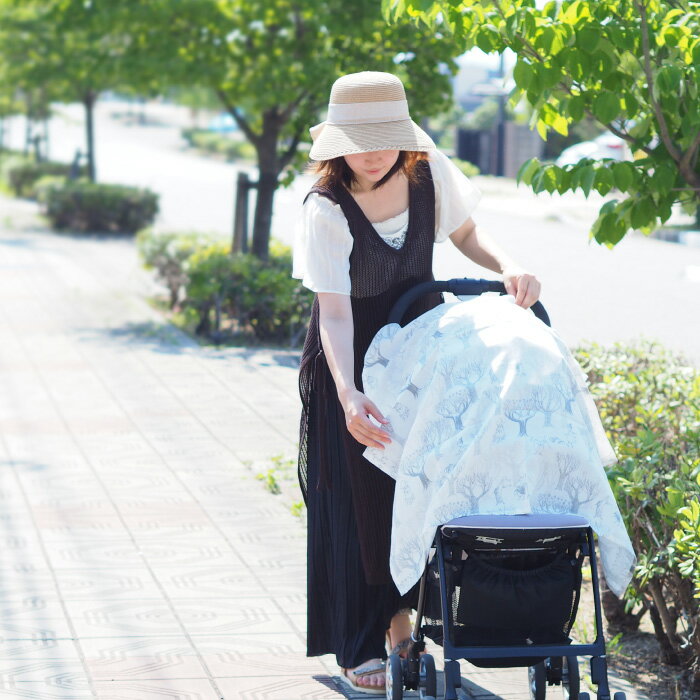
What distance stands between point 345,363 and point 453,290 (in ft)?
1.24

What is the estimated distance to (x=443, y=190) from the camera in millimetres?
3502

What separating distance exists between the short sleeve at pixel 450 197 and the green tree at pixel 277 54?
6.10 metres

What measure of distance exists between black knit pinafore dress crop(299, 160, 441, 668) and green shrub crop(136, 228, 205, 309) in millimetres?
8447

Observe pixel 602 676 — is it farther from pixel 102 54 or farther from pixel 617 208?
pixel 102 54

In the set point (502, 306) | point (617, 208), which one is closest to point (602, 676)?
point (502, 306)

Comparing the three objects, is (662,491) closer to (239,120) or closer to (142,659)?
(142,659)

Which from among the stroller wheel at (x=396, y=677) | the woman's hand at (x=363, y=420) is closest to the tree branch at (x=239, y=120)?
the woman's hand at (x=363, y=420)

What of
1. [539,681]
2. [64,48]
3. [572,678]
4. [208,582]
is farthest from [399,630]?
[64,48]

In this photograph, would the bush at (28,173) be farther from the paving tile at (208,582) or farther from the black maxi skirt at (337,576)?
the black maxi skirt at (337,576)

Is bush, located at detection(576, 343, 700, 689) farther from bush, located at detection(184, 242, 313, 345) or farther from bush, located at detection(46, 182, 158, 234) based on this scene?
bush, located at detection(46, 182, 158, 234)

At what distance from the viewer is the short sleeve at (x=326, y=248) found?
10.7ft

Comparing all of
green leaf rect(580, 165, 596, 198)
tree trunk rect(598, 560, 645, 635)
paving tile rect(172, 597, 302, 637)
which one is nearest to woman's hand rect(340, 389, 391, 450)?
green leaf rect(580, 165, 596, 198)

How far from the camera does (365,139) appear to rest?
3.23 meters

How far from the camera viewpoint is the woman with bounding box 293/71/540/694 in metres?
3.26
